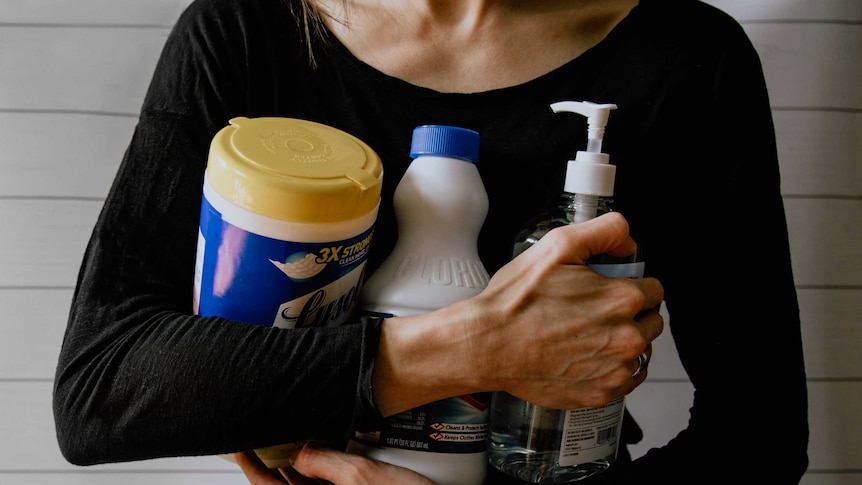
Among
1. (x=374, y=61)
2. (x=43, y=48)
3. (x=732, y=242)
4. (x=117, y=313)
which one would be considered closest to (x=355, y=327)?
(x=117, y=313)

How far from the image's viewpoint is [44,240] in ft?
3.09

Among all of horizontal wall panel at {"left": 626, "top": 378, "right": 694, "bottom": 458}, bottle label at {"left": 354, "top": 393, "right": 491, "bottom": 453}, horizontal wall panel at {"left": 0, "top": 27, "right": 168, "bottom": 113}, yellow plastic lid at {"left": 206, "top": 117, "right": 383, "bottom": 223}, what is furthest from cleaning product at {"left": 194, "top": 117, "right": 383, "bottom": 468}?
horizontal wall panel at {"left": 626, "top": 378, "right": 694, "bottom": 458}

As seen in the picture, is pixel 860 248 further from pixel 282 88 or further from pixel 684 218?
pixel 282 88

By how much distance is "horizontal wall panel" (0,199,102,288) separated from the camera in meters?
0.94

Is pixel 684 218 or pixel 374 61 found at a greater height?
pixel 374 61

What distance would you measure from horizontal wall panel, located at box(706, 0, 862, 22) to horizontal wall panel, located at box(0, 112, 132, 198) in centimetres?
91

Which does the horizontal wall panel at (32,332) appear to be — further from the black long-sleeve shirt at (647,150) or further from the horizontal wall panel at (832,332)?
the horizontal wall panel at (832,332)

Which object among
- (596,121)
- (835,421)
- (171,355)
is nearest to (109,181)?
(171,355)

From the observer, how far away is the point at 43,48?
92 centimetres

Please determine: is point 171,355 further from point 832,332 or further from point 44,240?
point 832,332

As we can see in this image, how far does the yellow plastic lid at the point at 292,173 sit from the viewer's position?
0.48 meters

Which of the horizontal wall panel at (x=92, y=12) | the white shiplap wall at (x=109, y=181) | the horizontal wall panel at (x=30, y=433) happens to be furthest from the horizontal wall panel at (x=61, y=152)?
the horizontal wall panel at (x=30, y=433)

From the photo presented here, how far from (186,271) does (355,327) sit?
18 cm

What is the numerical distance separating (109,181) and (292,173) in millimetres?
574
